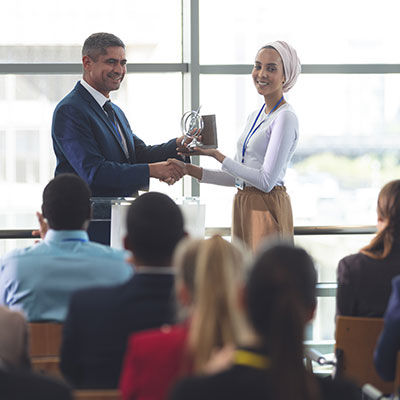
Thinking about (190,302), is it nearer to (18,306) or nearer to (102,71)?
(18,306)

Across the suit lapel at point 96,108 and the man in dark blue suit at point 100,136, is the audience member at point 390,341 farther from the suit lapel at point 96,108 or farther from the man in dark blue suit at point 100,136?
the suit lapel at point 96,108

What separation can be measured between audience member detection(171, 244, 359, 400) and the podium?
7.57 ft

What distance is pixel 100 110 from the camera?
4.03m

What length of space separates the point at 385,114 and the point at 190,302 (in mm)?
4202

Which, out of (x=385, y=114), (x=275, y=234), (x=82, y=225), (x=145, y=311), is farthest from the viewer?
(x=385, y=114)

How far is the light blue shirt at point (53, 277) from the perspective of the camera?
7.37 ft

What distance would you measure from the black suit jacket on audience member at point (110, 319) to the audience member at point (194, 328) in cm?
22

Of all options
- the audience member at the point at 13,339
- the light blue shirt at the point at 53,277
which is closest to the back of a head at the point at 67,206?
the light blue shirt at the point at 53,277

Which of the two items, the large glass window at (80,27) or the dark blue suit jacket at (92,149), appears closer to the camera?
the dark blue suit jacket at (92,149)

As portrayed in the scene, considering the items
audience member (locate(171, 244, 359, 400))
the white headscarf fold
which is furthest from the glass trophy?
audience member (locate(171, 244, 359, 400))

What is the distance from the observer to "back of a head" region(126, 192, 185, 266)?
5.98 ft

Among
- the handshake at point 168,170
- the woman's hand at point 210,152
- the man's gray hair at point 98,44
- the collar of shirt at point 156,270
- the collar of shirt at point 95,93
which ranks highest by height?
the man's gray hair at point 98,44

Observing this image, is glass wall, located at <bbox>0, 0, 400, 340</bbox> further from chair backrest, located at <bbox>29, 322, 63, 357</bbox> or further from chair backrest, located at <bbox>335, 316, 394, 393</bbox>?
chair backrest, located at <bbox>29, 322, 63, 357</bbox>

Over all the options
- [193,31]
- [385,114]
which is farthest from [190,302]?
[385,114]
